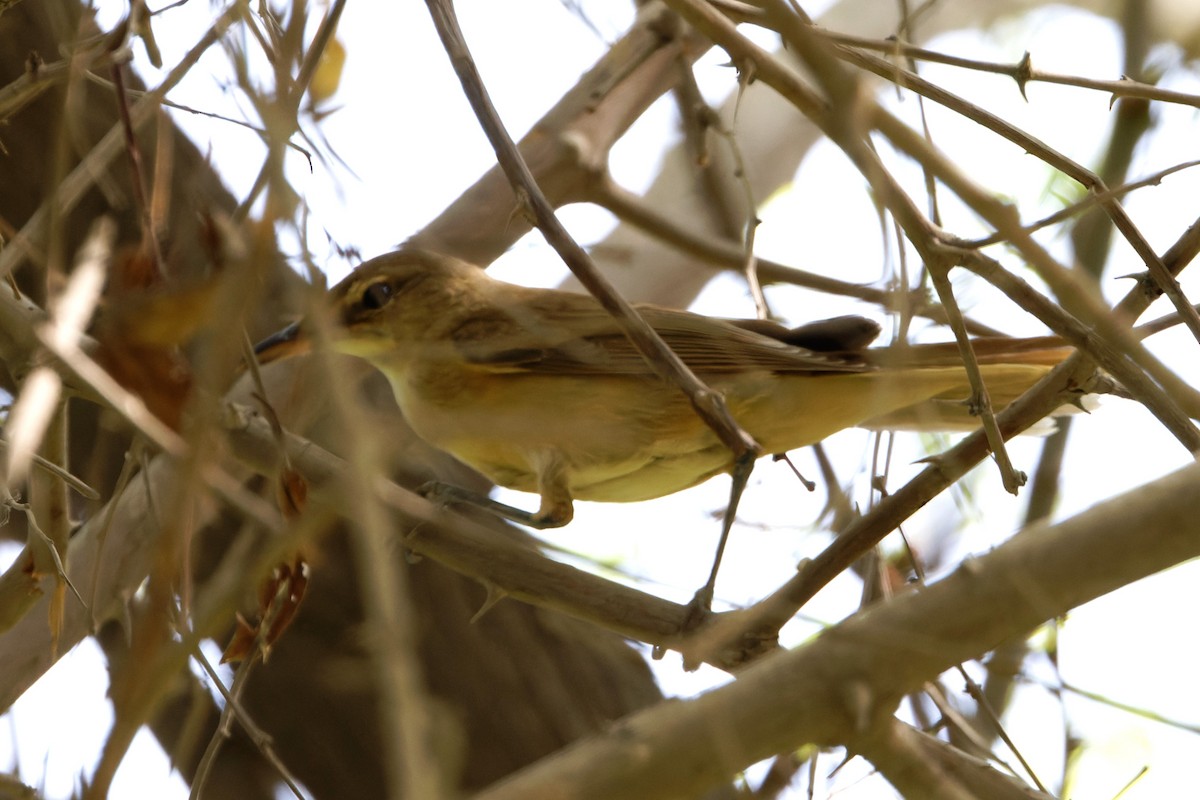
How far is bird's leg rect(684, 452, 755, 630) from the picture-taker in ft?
8.85

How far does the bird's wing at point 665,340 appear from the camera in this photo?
4.00 m

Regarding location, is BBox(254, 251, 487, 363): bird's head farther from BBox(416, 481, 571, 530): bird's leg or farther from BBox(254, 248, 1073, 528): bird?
BBox(416, 481, 571, 530): bird's leg

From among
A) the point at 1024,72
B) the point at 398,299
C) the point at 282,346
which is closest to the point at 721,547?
the point at 1024,72

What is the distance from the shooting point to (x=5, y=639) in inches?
131

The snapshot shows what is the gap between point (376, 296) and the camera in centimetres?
454

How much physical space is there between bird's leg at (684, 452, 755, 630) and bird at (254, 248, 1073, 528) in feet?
3.48

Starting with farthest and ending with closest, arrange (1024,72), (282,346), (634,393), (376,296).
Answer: (376,296) → (634,393) → (282,346) → (1024,72)

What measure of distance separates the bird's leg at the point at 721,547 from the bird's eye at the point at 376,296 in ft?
6.78

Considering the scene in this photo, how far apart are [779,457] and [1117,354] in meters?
1.82

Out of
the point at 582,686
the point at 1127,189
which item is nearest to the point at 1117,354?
the point at 1127,189

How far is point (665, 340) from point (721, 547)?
4.83ft

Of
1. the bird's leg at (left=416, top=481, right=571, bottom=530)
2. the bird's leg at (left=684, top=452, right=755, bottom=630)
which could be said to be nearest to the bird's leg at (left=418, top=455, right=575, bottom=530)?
the bird's leg at (left=416, top=481, right=571, bottom=530)

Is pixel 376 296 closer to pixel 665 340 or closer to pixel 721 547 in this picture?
pixel 665 340

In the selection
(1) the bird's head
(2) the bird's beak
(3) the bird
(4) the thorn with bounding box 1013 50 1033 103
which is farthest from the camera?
(1) the bird's head
